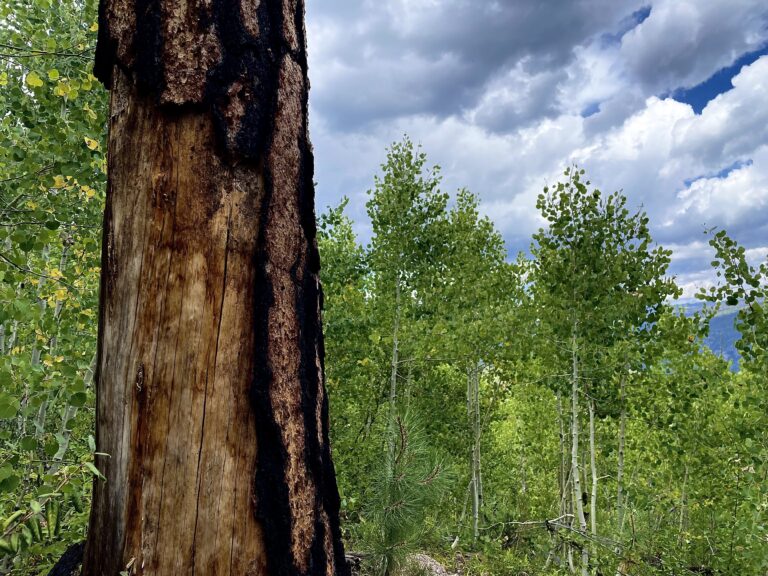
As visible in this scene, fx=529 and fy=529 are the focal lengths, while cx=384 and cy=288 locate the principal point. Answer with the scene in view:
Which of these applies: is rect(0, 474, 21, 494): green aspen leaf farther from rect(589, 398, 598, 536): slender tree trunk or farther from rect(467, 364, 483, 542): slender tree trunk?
rect(467, 364, 483, 542): slender tree trunk

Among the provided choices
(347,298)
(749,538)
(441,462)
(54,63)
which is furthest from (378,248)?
(749,538)

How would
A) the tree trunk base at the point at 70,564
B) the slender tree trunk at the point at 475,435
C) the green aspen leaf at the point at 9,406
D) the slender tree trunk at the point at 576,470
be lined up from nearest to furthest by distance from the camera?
the green aspen leaf at the point at 9,406, the tree trunk base at the point at 70,564, the slender tree trunk at the point at 576,470, the slender tree trunk at the point at 475,435

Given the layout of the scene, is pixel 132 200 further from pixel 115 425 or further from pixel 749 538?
pixel 749 538

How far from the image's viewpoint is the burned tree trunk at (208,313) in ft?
4.33

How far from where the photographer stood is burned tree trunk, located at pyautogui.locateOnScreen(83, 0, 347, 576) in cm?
132

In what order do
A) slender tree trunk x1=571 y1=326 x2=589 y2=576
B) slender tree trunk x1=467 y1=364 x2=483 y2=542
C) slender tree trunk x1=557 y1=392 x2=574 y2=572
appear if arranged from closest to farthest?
slender tree trunk x1=571 y1=326 x2=589 y2=576 < slender tree trunk x1=557 y1=392 x2=574 y2=572 < slender tree trunk x1=467 y1=364 x2=483 y2=542

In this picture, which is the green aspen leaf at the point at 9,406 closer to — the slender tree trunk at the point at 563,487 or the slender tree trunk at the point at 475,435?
the slender tree trunk at the point at 563,487

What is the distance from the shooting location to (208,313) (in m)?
1.36

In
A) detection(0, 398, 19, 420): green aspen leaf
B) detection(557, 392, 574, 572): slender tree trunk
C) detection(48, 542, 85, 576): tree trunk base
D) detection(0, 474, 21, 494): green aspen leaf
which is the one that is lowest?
detection(557, 392, 574, 572): slender tree trunk

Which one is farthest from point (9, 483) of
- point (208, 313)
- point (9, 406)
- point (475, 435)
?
point (475, 435)

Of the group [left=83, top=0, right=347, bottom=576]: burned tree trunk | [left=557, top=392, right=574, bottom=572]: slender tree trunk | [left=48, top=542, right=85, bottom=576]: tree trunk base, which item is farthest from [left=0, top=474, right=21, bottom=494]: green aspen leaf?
[left=557, top=392, right=574, bottom=572]: slender tree trunk

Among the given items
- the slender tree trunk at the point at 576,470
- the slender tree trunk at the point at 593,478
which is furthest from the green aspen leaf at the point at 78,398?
the slender tree trunk at the point at 593,478

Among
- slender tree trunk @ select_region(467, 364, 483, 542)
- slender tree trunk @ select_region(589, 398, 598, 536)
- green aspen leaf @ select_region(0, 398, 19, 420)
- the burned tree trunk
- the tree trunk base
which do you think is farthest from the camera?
slender tree trunk @ select_region(467, 364, 483, 542)

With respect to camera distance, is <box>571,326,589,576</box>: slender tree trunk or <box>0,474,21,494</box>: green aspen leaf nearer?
<box>0,474,21,494</box>: green aspen leaf
